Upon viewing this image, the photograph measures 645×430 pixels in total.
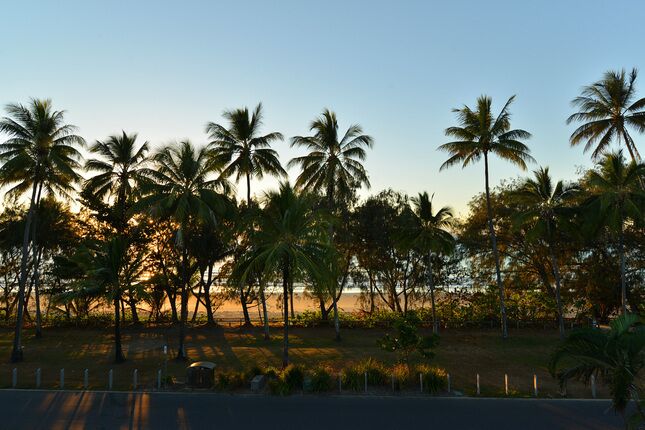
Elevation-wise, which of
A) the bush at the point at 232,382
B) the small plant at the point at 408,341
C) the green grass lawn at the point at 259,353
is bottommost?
the green grass lawn at the point at 259,353

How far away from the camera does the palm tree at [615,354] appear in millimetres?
8016

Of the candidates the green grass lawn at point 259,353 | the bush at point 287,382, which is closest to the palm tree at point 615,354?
the green grass lawn at point 259,353

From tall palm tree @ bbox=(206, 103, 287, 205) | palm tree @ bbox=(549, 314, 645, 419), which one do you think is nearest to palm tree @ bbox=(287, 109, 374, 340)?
tall palm tree @ bbox=(206, 103, 287, 205)

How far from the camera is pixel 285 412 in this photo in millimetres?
13891

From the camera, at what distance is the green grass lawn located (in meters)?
18.4

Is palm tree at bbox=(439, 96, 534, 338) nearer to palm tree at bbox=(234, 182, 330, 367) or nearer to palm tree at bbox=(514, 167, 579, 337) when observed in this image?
palm tree at bbox=(514, 167, 579, 337)

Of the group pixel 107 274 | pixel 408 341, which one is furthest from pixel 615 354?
pixel 107 274

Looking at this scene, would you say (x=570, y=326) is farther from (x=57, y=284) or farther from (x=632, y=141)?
(x=57, y=284)

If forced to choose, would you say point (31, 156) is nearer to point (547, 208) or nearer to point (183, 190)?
point (183, 190)

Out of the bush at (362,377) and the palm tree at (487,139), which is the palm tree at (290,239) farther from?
the palm tree at (487,139)

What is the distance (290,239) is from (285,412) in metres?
7.21

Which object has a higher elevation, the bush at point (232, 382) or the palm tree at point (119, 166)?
the palm tree at point (119, 166)

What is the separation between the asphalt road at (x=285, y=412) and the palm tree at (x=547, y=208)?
15.7 metres

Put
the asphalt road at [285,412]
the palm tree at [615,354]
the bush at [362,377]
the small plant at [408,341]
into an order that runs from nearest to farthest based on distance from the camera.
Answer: the palm tree at [615,354] → the asphalt road at [285,412] → the bush at [362,377] → the small plant at [408,341]
